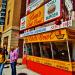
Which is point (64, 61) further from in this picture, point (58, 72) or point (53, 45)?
point (53, 45)

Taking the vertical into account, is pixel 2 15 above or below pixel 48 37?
above

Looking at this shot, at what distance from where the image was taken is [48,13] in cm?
1392

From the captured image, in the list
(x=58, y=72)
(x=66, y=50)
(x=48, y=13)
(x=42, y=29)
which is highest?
(x=48, y=13)

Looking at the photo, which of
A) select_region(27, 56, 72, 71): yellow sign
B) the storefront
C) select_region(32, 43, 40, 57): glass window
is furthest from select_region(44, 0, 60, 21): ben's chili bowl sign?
select_region(32, 43, 40, 57): glass window

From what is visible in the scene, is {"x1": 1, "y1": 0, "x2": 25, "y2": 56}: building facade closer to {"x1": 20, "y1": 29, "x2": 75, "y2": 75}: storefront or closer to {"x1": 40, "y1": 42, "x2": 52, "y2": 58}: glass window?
Answer: {"x1": 20, "y1": 29, "x2": 75, "y2": 75}: storefront

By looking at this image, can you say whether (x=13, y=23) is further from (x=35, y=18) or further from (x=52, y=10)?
(x=52, y=10)

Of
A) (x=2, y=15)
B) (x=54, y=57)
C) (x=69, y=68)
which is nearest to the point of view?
(x=69, y=68)

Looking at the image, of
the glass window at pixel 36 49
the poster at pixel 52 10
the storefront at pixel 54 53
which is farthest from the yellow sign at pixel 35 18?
the glass window at pixel 36 49

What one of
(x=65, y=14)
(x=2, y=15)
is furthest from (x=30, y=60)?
(x=2, y=15)

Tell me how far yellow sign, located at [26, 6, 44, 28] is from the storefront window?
207 centimetres

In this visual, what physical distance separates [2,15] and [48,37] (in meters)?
17.2

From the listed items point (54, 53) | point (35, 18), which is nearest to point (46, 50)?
point (54, 53)

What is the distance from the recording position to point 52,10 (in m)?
13.3

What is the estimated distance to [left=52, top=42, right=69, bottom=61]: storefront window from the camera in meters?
12.6
